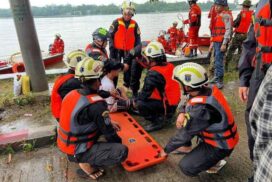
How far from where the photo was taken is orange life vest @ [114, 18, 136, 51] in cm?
→ 570

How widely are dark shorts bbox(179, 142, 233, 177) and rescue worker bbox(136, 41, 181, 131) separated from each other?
4.21 feet

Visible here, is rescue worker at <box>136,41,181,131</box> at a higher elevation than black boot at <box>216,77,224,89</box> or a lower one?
higher

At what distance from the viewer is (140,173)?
3148 millimetres

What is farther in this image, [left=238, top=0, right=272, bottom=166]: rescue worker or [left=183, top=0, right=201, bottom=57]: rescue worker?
[left=183, top=0, right=201, bottom=57]: rescue worker

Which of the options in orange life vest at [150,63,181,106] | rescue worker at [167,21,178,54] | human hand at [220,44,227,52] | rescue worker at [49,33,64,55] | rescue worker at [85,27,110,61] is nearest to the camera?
orange life vest at [150,63,181,106]

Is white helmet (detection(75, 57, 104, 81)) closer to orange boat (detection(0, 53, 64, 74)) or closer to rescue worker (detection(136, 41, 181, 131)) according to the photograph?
rescue worker (detection(136, 41, 181, 131))

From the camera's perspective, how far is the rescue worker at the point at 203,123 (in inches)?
106

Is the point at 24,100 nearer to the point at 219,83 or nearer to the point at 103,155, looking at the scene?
the point at 103,155

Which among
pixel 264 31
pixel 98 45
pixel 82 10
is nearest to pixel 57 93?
pixel 98 45

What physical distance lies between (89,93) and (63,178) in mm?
1068

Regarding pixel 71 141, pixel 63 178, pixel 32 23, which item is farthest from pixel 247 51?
pixel 32 23

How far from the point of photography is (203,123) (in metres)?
2.70

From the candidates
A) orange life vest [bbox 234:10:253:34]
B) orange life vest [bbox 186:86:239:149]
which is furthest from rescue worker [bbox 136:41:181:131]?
orange life vest [bbox 234:10:253:34]

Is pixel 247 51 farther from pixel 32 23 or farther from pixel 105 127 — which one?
pixel 32 23
